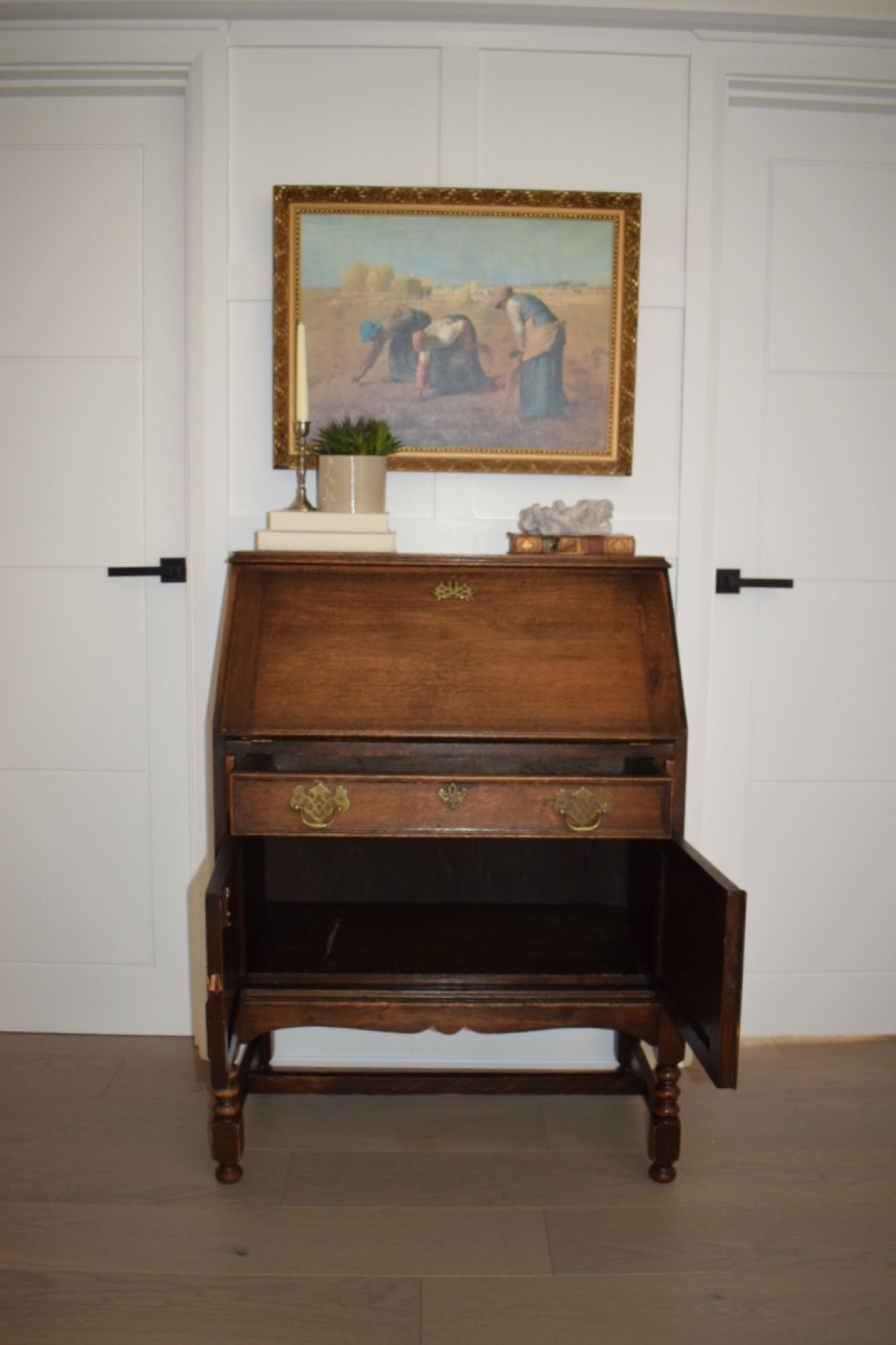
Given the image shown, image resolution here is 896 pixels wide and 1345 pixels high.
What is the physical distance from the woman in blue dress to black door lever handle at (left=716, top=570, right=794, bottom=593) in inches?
24.3

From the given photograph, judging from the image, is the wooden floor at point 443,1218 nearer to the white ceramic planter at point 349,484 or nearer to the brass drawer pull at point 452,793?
the brass drawer pull at point 452,793

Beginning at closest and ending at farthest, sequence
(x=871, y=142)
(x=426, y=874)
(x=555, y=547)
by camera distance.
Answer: (x=555, y=547) → (x=426, y=874) → (x=871, y=142)

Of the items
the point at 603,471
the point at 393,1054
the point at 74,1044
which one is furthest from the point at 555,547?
A: the point at 74,1044

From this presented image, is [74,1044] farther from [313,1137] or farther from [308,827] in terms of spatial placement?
[308,827]

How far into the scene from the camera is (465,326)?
91.7 inches

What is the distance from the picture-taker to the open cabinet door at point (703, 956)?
163cm

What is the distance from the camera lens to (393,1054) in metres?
2.50

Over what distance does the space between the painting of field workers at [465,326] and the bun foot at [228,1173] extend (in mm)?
1653

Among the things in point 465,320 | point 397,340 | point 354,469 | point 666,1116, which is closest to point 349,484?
point 354,469

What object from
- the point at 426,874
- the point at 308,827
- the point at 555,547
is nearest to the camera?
the point at 308,827

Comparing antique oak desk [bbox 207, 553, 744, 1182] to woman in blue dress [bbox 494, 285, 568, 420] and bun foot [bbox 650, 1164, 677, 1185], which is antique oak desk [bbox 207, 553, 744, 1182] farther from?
woman in blue dress [bbox 494, 285, 568, 420]

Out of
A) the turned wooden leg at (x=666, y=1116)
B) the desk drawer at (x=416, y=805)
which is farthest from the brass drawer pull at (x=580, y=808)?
the turned wooden leg at (x=666, y=1116)

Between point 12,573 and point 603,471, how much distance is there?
1563mm

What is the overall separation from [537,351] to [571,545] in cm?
58
